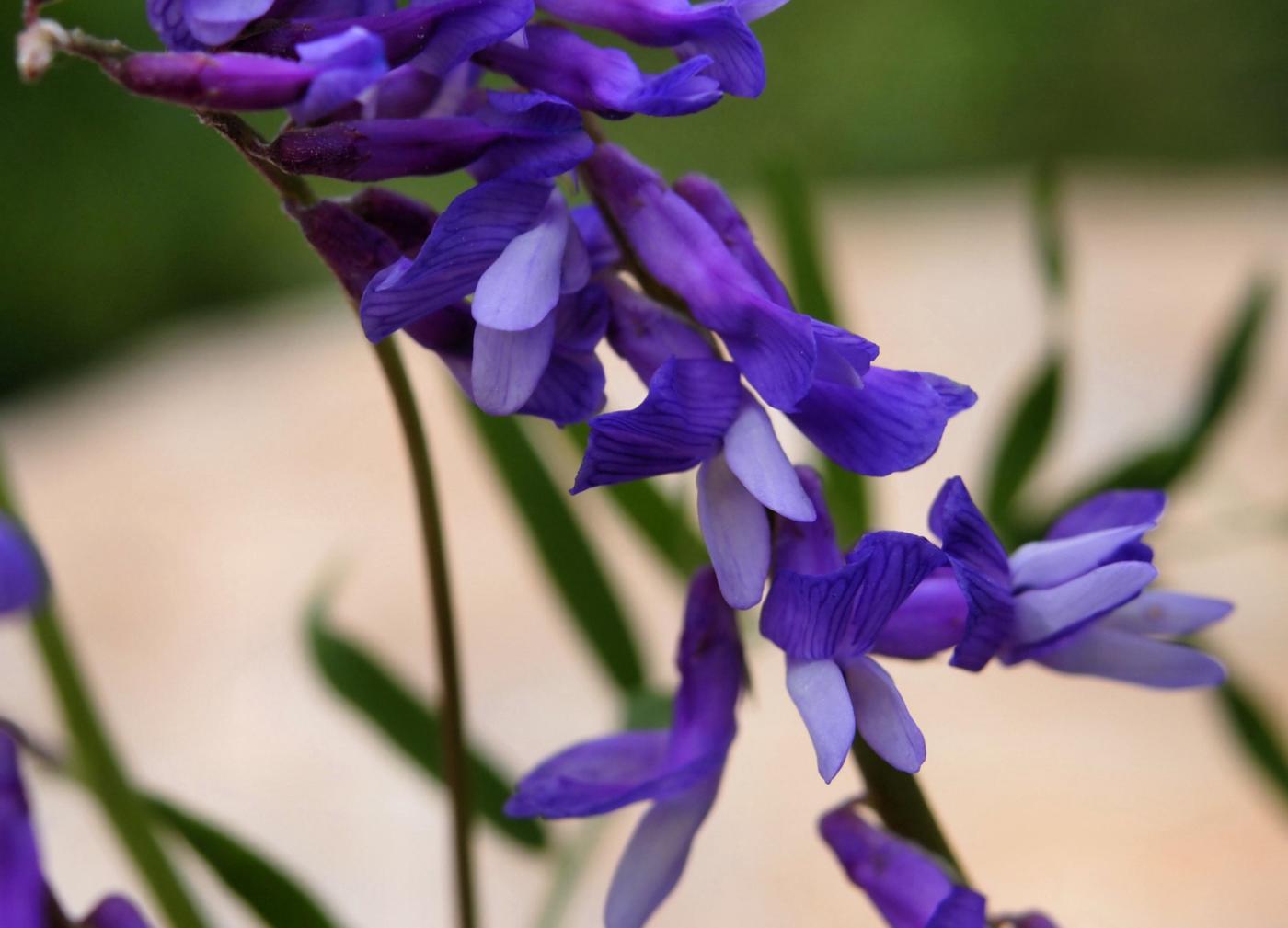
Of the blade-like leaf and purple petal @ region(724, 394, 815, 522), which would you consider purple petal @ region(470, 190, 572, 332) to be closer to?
purple petal @ region(724, 394, 815, 522)

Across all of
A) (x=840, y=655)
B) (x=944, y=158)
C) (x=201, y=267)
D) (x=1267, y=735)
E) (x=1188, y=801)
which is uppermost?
(x=840, y=655)

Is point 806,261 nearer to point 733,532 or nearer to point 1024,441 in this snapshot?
point 1024,441

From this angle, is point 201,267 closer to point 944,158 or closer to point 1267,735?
point 944,158

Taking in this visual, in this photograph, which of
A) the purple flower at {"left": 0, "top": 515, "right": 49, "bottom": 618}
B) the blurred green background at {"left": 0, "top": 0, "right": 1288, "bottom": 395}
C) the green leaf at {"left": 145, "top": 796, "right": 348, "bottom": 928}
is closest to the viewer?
the purple flower at {"left": 0, "top": 515, "right": 49, "bottom": 618}

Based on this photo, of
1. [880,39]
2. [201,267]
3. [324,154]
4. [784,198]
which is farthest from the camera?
[880,39]

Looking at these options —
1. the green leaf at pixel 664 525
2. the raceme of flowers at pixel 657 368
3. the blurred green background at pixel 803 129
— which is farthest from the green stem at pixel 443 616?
the blurred green background at pixel 803 129

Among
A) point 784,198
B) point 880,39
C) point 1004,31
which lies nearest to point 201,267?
point 880,39

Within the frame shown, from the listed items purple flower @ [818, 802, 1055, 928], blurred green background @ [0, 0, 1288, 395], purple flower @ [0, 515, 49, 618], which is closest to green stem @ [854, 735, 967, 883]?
purple flower @ [818, 802, 1055, 928]
